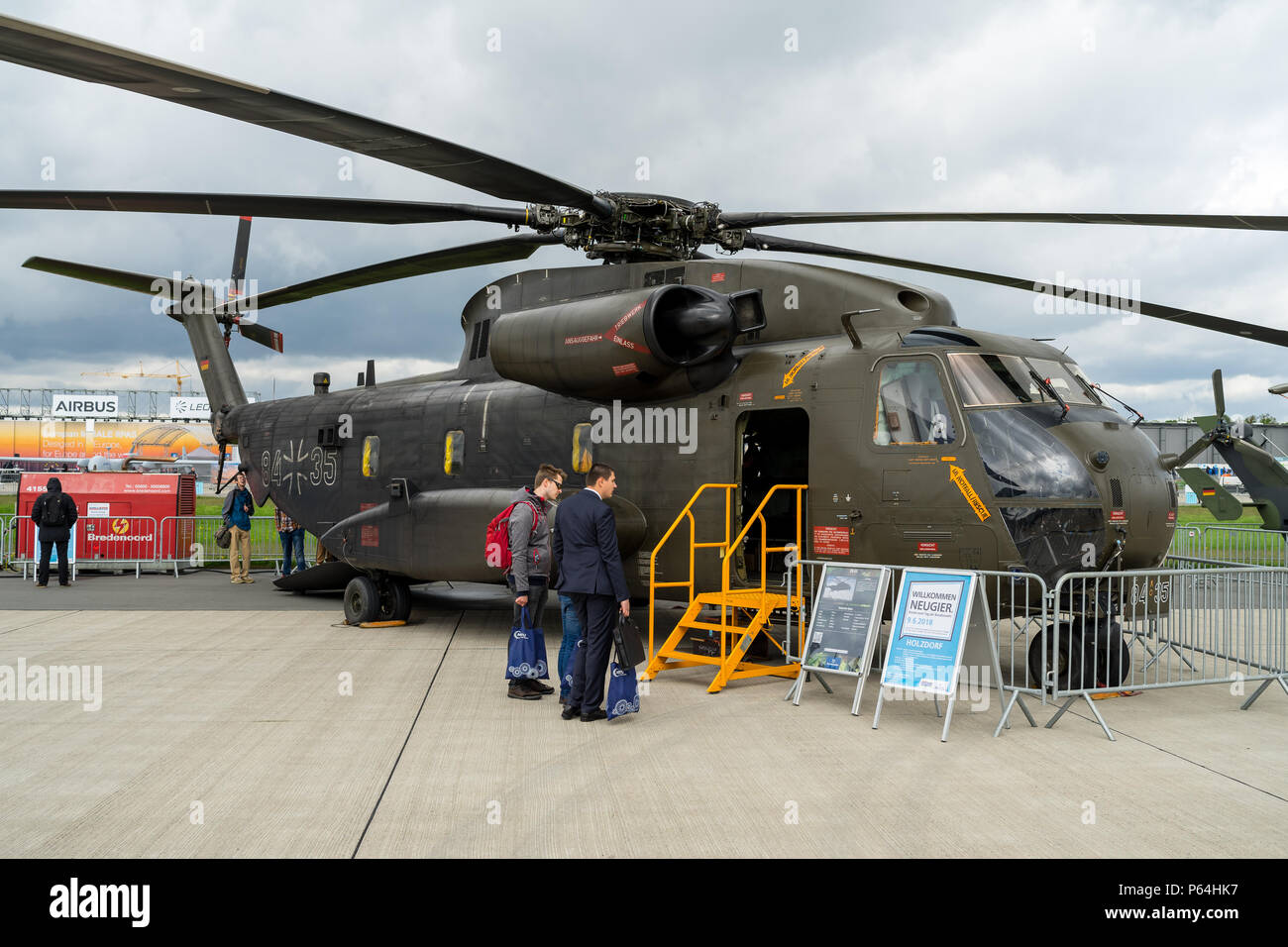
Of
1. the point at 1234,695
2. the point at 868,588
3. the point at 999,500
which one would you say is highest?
the point at 999,500

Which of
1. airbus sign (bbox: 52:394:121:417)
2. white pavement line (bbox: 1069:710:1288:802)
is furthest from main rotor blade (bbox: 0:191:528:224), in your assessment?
airbus sign (bbox: 52:394:121:417)

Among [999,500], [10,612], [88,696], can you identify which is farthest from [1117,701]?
[10,612]

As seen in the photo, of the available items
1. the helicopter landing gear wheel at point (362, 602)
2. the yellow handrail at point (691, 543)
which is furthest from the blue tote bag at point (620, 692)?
the helicopter landing gear wheel at point (362, 602)

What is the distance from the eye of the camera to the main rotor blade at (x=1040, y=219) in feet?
24.9

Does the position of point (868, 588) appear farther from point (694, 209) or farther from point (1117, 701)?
point (694, 209)

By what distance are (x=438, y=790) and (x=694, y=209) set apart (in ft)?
21.9

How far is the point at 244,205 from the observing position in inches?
343

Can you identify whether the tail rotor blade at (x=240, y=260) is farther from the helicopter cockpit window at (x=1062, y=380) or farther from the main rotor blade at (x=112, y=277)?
the helicopter cockpit window at (x=1062, y=380)

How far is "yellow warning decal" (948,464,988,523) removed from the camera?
7996 mm

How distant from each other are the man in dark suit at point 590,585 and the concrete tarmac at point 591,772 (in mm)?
275

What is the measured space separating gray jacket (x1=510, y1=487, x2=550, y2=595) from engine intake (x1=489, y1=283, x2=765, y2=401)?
232 centimetres

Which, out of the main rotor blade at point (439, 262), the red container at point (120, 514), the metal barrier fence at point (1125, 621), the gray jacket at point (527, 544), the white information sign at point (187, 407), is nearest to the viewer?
the metal barrier fence at point (1125, 621)

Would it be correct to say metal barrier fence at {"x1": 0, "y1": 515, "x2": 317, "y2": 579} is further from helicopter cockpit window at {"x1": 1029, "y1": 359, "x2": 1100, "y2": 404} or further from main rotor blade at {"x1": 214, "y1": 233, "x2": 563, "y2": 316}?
helicopter cockpit window at {"x1": 1029, "y1": 359, "x2": 1100, "y2": 404}

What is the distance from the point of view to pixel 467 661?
9.76 m
